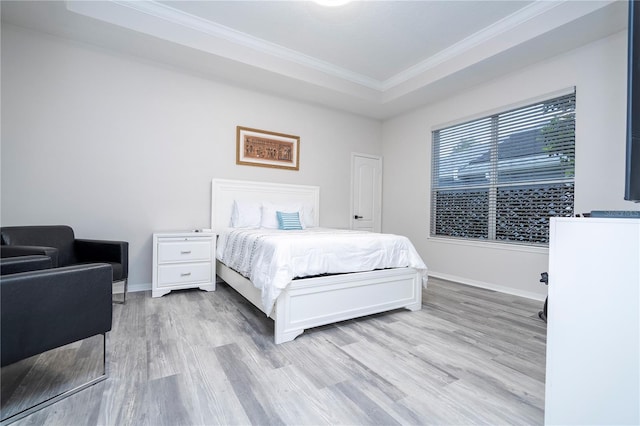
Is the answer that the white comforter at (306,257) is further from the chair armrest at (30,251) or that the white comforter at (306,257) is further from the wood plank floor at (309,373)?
the chair armrest at (30,251)

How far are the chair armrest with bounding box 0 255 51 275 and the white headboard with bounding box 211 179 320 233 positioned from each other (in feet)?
7.09

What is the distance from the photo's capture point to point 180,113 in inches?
144

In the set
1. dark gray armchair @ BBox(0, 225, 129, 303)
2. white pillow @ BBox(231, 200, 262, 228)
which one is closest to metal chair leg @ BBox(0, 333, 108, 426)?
dark gray armchair @ BBox(0, 225, 129, 303)

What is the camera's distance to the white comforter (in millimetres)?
2150

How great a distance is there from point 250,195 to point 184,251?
122 cm

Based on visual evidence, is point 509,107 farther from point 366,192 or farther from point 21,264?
point 21,264

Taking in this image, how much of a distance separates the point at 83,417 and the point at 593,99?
4.61 metres

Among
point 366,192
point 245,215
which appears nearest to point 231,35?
point 245,215

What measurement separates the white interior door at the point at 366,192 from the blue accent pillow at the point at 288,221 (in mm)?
1595

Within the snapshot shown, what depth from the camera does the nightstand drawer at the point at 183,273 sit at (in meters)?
3.17

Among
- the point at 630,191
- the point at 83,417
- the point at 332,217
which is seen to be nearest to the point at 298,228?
the point at 332,217

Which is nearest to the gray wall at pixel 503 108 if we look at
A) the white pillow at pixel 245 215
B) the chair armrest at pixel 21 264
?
the white pillow at pixel 245 215

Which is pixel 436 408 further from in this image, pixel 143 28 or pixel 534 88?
pixel 143 28

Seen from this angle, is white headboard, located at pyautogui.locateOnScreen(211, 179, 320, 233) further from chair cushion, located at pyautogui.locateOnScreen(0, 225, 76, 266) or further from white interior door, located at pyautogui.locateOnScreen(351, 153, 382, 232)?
chair cushion, located at pyautogui.locateOnScreen(0, 225, 76, 266)
